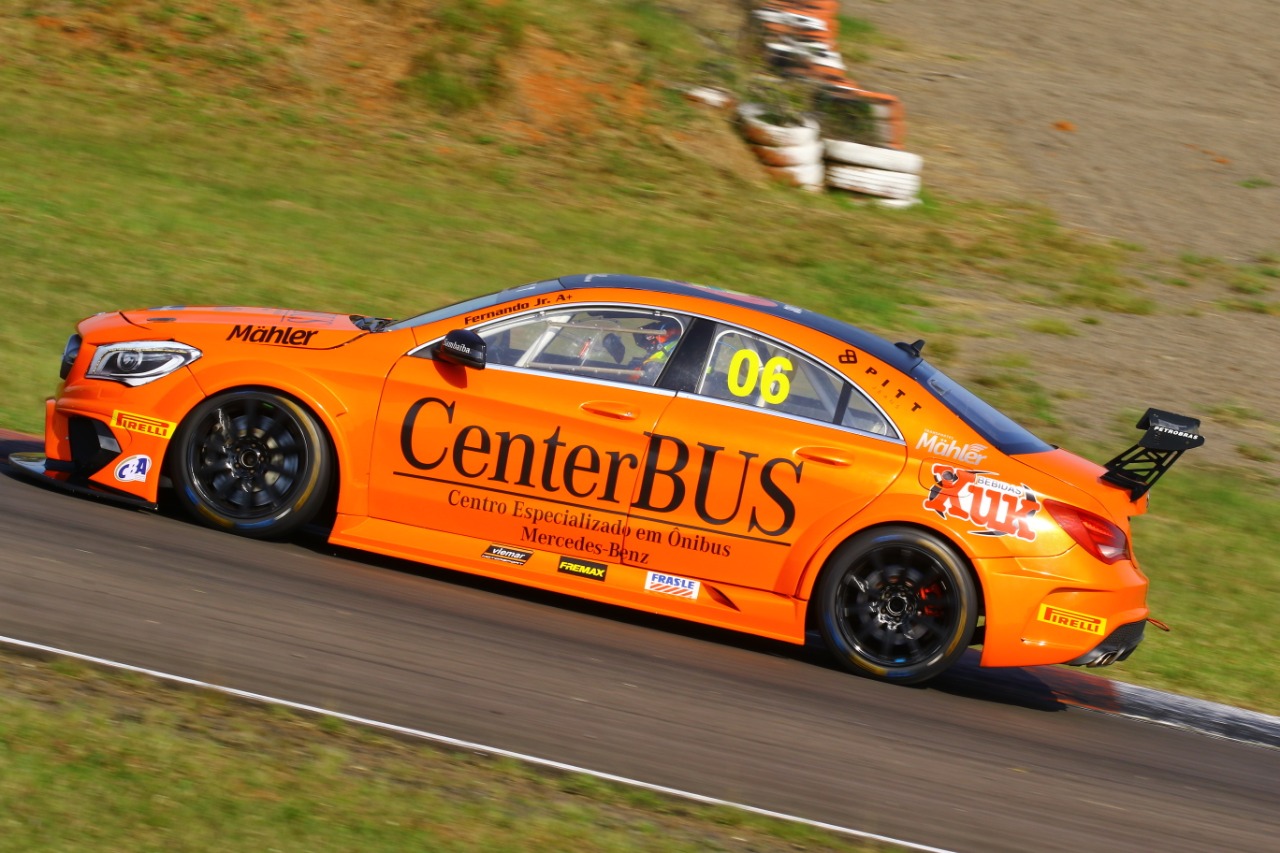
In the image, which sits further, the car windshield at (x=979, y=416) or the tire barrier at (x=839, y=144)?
the tire barrier at (x=839, y=144)

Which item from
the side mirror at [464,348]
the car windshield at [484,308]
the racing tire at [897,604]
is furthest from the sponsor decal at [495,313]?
the racing tire at [897,604]

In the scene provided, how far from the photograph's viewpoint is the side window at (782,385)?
680cm

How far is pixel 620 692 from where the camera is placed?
5.96 metres

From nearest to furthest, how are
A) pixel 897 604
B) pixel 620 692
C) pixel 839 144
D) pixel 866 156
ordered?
pixel 620 692
pixel 897 604
pixel 866 156
pixel 839 144

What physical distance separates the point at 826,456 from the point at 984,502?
2.47ft

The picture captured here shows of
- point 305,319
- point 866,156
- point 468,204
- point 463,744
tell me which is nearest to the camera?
point 463,744

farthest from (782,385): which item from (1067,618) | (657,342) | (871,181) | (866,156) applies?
(866,156)

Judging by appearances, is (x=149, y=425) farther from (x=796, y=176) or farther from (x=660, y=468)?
(x=796, y=176)

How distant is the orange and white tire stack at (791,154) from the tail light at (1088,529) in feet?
38.5

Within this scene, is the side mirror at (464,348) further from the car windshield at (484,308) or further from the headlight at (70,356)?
the headlight at (70,356)

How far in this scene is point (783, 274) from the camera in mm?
15164

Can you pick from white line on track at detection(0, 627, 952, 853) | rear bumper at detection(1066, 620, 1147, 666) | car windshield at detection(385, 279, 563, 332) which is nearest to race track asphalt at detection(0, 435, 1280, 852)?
white line on track at detection(0, 627, 952, 853)

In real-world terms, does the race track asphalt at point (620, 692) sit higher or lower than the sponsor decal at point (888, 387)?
lower

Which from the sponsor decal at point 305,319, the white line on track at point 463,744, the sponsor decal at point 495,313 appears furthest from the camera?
the sponsor decal at point 305,319
